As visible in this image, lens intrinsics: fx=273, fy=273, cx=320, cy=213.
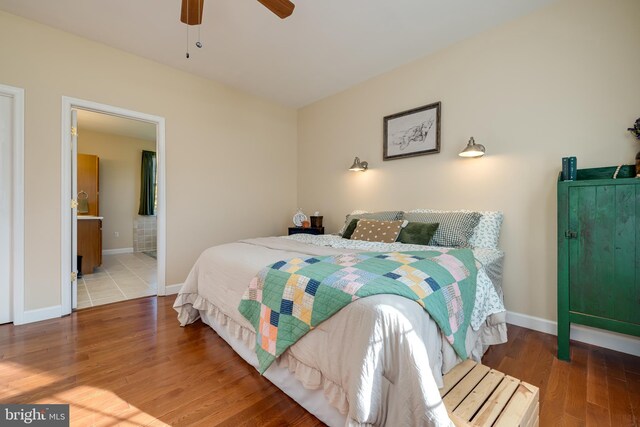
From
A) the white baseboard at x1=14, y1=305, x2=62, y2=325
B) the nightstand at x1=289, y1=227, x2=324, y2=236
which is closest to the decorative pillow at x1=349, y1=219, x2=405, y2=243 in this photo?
the nightstand at x1=289, y1=227, x2=324, y2=236

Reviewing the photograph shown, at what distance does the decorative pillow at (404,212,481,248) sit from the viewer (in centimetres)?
243

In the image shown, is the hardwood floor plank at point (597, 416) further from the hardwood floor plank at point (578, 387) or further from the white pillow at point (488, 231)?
the white pillow at point (488, 231)

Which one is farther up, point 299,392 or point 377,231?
point 377,231

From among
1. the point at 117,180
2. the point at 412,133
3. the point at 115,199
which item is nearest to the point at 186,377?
the point at 412,133

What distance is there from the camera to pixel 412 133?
3.21 meters

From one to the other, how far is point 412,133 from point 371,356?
2772 millimetres

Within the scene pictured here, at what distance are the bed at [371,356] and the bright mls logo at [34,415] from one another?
0.91 metres

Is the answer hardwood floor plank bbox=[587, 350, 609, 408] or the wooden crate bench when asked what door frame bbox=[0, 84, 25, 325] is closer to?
the wooden crate bench

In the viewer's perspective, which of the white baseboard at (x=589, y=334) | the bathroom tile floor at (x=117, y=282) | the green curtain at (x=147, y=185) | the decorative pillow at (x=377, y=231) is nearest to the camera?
the white baseboard at (x=589, y=334)

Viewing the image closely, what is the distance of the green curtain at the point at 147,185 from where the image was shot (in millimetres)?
6172

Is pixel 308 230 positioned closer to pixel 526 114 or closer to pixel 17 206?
pixel 526 114

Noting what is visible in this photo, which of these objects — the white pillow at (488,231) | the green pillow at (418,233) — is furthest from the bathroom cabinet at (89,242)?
the white pillow at (488,231)

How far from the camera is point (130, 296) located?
10.7 feet

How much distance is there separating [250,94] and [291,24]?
1.76 metres
